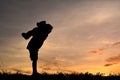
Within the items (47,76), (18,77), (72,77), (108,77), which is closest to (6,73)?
(18,77)

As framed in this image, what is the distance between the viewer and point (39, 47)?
2036cm

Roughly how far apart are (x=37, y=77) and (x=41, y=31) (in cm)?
362

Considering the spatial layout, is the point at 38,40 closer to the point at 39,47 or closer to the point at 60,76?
the point at 39,47

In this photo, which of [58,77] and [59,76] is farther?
[59,76]

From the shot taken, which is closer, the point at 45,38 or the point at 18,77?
the point at 18,77

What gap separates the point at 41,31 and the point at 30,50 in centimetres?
122

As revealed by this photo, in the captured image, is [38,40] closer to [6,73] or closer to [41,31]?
[41,31]

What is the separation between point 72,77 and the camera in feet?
59.6

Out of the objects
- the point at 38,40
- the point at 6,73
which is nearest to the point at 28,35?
the point at 38,40

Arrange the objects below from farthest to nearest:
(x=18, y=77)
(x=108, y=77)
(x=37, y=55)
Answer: (x=37, y=55), (x=108, y=77), (x=18, y=77)

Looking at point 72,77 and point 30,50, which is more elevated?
point 30,50

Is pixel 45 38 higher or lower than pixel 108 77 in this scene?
higher

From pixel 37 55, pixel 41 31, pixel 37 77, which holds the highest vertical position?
pixel 41 31

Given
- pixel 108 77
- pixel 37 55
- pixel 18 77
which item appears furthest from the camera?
pixel 37 55
